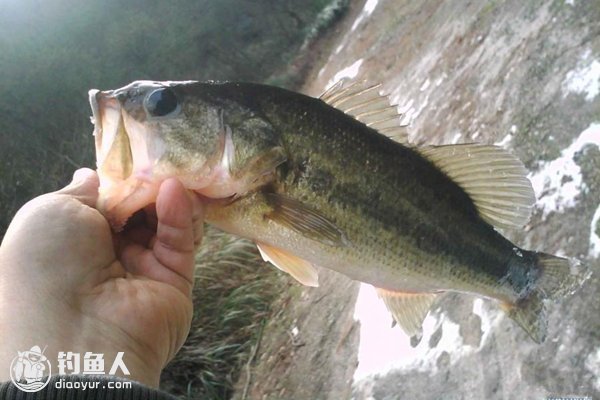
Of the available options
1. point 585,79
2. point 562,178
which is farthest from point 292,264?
point 585,79

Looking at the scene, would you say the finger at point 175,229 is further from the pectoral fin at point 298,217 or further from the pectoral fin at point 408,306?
the pectoral fin at point 408,306

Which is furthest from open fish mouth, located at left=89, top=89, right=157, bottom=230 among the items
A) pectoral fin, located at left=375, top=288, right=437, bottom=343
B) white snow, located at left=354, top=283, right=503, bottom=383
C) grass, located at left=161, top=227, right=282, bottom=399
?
grass, located at left=161, top=227, right=282, bottom=399

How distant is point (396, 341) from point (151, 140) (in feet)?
7.00

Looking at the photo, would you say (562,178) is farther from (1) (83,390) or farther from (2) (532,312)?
(1) (83,390)

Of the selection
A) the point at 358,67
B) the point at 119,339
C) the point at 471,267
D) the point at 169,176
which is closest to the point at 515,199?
the point at 471,267

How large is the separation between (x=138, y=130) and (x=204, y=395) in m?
3.32

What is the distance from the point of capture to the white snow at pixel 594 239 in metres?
2.80

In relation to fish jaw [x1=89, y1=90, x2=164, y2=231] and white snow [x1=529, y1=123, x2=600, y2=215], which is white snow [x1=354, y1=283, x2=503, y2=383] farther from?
fish jaw [x1=89, y1=90, x2=164, y2=231]

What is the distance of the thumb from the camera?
7.06 ft

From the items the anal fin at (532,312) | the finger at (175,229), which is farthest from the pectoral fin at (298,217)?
the anal fin at (532,312)

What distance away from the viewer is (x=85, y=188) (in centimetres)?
219

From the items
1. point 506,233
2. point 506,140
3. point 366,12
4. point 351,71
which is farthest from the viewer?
point 366,12

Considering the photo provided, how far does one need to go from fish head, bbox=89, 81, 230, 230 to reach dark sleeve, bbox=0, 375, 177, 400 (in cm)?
64

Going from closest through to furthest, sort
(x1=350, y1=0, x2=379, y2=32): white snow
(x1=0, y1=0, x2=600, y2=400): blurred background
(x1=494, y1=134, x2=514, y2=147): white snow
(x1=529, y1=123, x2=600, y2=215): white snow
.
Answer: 1. (x1=0, y1=0, x2=600, y2=400): blurred background
2. (x1=529, y1=123, x2=600, y2=215): white snow
3. (x1=494, y1=134, x2=514, y2=147): white snow
4. (x1=350, y1=0, x2=379, y2=32): white snow
